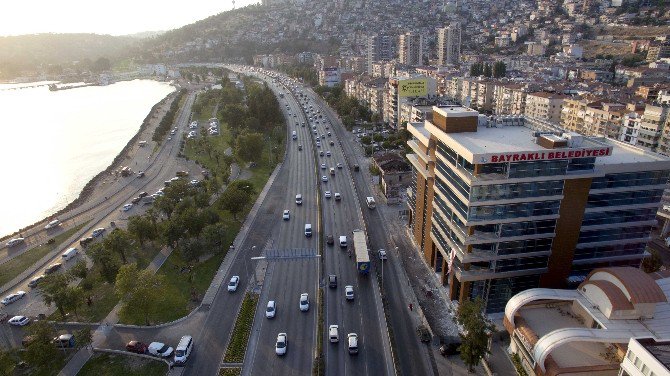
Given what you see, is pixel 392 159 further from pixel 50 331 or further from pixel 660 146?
pixel 50 331

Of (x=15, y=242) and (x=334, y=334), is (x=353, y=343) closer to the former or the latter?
(x=334, y=334)

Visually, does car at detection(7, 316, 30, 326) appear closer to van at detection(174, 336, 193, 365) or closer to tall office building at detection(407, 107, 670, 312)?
van at detection(174, 336, 193, 365)

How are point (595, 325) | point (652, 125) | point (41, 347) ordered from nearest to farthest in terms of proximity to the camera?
point (595, 325)
point (41, 347)
point (652, 125)

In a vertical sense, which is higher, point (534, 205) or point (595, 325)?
point (534, 205)

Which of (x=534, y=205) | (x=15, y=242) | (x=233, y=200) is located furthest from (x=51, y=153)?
(x=534, y=205)

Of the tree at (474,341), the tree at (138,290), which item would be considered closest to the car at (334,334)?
the tree at (474,341)

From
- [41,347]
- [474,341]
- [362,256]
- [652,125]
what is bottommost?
[362,256]
